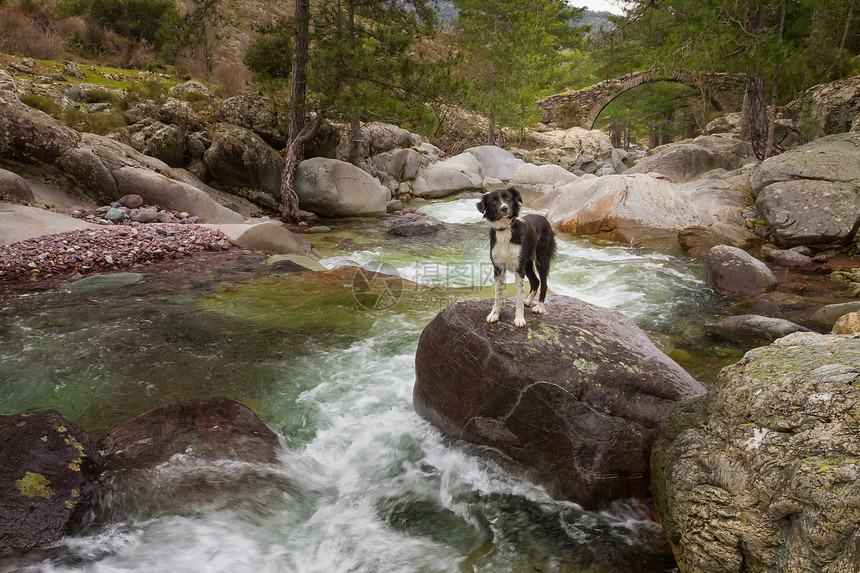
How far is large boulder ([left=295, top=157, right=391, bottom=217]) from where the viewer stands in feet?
50.5

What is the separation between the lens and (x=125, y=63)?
23438 millimetres

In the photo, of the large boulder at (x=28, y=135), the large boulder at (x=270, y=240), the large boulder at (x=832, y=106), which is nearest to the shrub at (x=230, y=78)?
the large boulder at (x=28, y=135)

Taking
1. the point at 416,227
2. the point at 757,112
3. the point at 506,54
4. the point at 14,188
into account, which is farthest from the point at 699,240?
the point at 506,54

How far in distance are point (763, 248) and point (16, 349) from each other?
13.7 metres

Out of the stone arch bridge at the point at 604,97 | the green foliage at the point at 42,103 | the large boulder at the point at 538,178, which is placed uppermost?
the stone arch bridge at the point at 604,97

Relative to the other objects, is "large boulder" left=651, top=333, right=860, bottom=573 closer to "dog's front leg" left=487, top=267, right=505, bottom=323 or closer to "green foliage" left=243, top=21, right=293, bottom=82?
"dog's front leg" left=487, top=267, right=505, bottom=323

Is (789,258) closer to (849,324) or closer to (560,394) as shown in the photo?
(849,324)

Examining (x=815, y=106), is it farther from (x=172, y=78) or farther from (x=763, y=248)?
(x=172, y=78)

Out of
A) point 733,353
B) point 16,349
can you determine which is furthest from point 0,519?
point 733,353

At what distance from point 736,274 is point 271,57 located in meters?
15.1

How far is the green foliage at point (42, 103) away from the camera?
13.7 metres

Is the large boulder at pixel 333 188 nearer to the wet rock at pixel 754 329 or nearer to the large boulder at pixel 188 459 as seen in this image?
the large boulder at pixel 188 459

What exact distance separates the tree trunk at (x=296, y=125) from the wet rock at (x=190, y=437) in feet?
35.8

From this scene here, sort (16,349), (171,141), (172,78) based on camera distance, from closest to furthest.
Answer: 1. (16,349)
2. (171,141)
3. (172,78)
